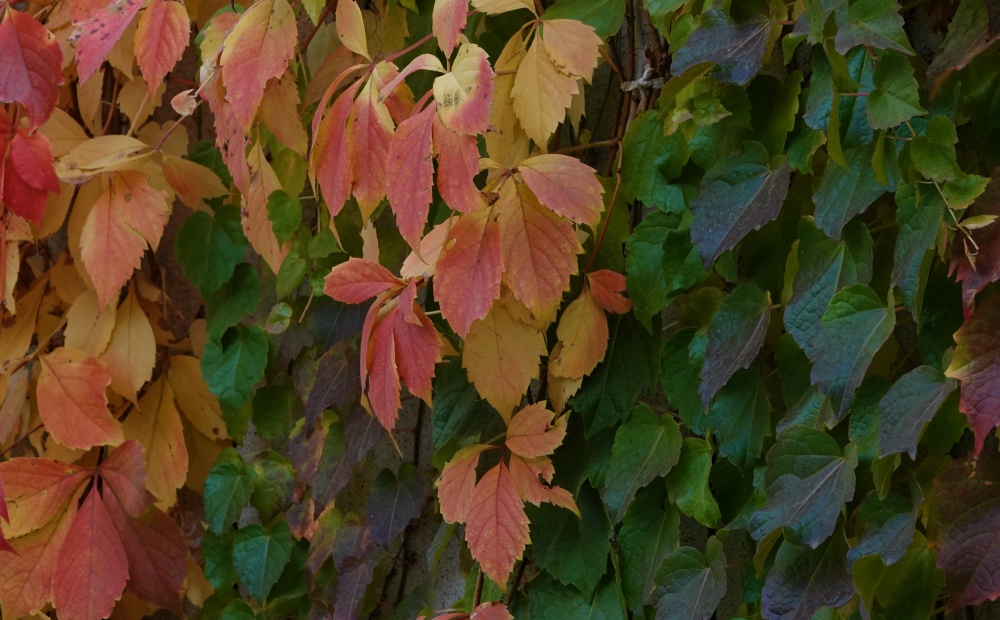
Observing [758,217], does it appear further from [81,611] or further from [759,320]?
[81,611]

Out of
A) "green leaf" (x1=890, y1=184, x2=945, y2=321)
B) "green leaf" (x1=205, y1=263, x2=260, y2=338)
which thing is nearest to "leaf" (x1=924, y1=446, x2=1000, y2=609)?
"green leaf" (x1=890, y1=184, x2=945, y2=321)

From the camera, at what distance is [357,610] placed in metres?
1.18

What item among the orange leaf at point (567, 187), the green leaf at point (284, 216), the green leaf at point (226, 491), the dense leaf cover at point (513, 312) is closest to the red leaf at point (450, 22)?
the dense leaf cover at point (513, 312)

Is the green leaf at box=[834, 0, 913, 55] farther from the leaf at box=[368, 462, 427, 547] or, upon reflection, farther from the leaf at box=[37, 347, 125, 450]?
the leaf at box=[37, 347, 125, 450]

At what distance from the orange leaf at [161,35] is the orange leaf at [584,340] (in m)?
0.49

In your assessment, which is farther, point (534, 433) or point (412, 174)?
point (534, 433)

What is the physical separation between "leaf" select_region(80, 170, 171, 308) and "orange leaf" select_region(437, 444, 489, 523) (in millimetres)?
452

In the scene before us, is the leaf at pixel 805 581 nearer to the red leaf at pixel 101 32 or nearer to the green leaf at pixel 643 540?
the green leaf at pixel 643 540

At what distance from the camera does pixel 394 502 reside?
116 centimetres

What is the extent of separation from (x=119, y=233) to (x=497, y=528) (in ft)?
1.93

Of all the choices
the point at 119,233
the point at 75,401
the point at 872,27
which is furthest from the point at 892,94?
the point at 75,401

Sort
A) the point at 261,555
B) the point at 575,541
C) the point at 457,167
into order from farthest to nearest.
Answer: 1. the point at 261,555
2. the point at 575,541
3. the point at 457,167

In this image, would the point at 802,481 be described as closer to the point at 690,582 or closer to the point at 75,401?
the point at 690,582

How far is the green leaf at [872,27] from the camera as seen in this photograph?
0.69 meters
